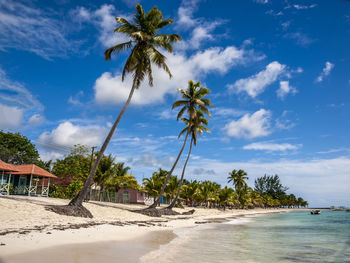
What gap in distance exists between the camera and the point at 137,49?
18.3 m

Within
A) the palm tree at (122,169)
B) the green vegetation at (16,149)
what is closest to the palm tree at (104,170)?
the palm tree at (122,169)

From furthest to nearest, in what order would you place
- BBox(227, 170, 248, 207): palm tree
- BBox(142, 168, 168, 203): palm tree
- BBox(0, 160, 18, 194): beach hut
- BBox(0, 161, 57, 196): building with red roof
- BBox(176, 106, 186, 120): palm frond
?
BBox(227, 170, 248, 207): palm tree → BBox(142, 168, 168, 203): palm tree → BBox(176, 106, 186, 120): palm frond → BBox(0, 161, 57, 196): building with red roof → BBox(0, 160, 18, 194): beach hut

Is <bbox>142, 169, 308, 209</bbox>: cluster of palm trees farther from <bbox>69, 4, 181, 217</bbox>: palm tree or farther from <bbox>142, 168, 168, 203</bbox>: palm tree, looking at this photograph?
<bbox>69, 4, 181, 217</bbox>: palm tree

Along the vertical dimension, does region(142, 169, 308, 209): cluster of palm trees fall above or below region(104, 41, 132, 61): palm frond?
below

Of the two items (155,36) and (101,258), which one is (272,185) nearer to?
(155,36)

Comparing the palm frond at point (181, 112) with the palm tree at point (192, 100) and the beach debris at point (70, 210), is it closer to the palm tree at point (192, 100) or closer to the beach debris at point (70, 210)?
the palm tree at point (192, 100)

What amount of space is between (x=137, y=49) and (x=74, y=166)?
2349 cm

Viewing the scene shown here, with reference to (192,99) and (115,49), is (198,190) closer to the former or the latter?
(192,99)

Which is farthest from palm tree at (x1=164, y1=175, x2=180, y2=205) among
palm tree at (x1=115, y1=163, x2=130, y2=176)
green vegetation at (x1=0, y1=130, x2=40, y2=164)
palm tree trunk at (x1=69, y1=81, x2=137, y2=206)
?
green vegetation at (x1=0, y1=130, x2=40, y2=164)

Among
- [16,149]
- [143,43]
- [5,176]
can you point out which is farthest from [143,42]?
[16,149]

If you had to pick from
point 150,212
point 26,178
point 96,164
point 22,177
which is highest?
point 96,164

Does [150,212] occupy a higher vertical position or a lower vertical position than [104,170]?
lower

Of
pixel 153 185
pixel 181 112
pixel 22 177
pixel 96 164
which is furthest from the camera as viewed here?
pixel 153 185

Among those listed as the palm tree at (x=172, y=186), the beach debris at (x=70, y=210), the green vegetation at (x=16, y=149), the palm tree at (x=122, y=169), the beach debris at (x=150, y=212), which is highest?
the green vegetation at (x=16, y=149)
